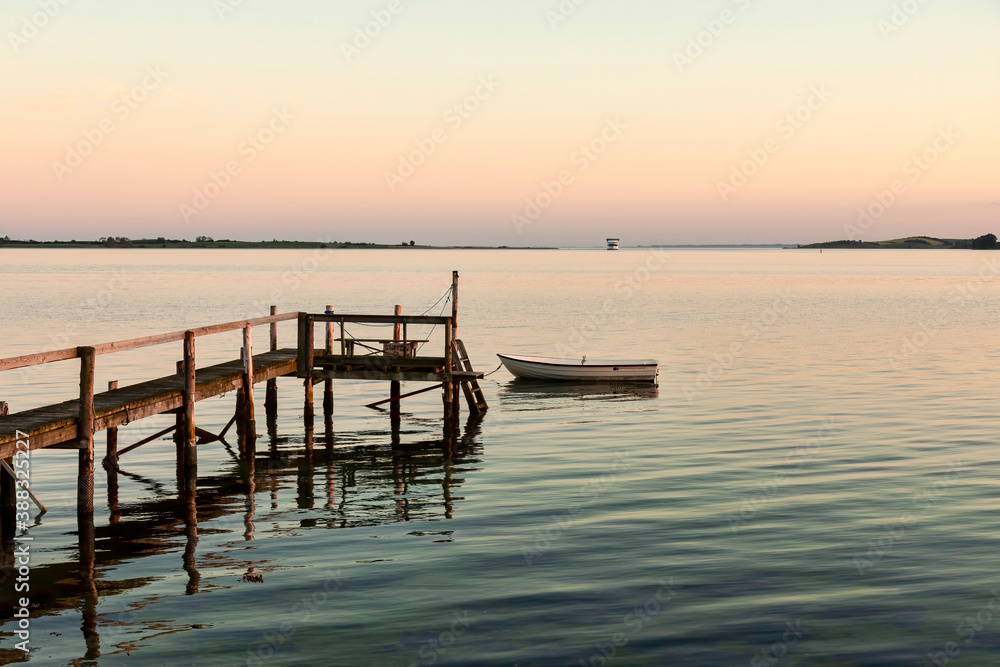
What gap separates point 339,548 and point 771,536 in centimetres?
661

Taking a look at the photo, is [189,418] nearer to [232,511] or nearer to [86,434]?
[232,511]

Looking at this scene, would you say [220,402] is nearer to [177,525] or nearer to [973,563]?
[177,525]

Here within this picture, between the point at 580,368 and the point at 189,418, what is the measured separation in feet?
59.1

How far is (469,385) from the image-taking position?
2686 cm

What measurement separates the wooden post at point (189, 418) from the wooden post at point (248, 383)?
9.21 ft

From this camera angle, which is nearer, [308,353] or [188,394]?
[188,394]

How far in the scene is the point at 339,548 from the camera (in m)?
13.6

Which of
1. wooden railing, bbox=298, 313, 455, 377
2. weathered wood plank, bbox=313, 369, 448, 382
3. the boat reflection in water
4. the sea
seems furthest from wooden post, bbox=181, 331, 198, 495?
the boat reflection in water

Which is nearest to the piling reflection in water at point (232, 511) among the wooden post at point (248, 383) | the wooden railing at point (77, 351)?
the wooden post at point (248, 383)

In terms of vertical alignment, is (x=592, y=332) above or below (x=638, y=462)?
above

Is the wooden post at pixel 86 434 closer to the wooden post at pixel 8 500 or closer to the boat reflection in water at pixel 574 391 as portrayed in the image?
the wooden post at pixel 8 500

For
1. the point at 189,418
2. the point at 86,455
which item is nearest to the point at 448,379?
the point at 189,418

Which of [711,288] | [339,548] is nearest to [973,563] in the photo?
[339,548]

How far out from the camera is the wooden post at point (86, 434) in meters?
14.4
